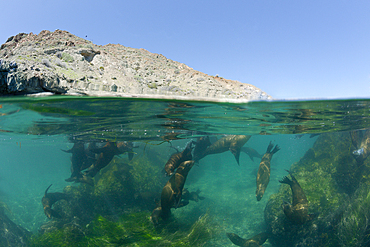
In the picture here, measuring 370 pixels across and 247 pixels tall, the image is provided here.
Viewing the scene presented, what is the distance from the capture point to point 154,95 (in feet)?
27.7

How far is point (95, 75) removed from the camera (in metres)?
9.41

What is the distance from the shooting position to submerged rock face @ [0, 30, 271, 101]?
23.9 feet

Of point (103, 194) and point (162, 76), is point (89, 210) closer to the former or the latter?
point (103, 194)

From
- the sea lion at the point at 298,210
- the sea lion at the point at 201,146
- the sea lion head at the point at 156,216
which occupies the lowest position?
the sea lion head at the point at 156,216

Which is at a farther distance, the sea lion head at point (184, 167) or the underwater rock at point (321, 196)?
the sea lion head at point (184, 167)

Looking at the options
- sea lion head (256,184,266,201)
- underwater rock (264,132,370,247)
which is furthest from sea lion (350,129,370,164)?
sea lion head (256,184,266,201)

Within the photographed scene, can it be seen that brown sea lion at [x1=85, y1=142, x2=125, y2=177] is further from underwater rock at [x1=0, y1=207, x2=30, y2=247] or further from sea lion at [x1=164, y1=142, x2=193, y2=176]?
underwater rock at [x1=0, y1=207, x2=30, y2=247]

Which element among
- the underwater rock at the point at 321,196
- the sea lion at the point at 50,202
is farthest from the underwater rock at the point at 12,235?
the underwater rock at the point at 321,196

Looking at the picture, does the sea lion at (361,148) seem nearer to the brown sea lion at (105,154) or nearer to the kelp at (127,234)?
the kelp at (127,234)

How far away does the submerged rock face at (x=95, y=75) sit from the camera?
729cm

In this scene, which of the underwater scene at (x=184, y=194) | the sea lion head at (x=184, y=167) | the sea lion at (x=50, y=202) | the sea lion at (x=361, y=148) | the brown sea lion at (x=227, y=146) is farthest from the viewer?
the brown sea lion at (x=227, y=146)

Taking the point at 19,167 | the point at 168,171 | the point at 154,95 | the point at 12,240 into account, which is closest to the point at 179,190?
the point at 168,171

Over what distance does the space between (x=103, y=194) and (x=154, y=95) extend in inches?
359

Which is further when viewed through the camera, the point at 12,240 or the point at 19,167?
the point at 19,167
